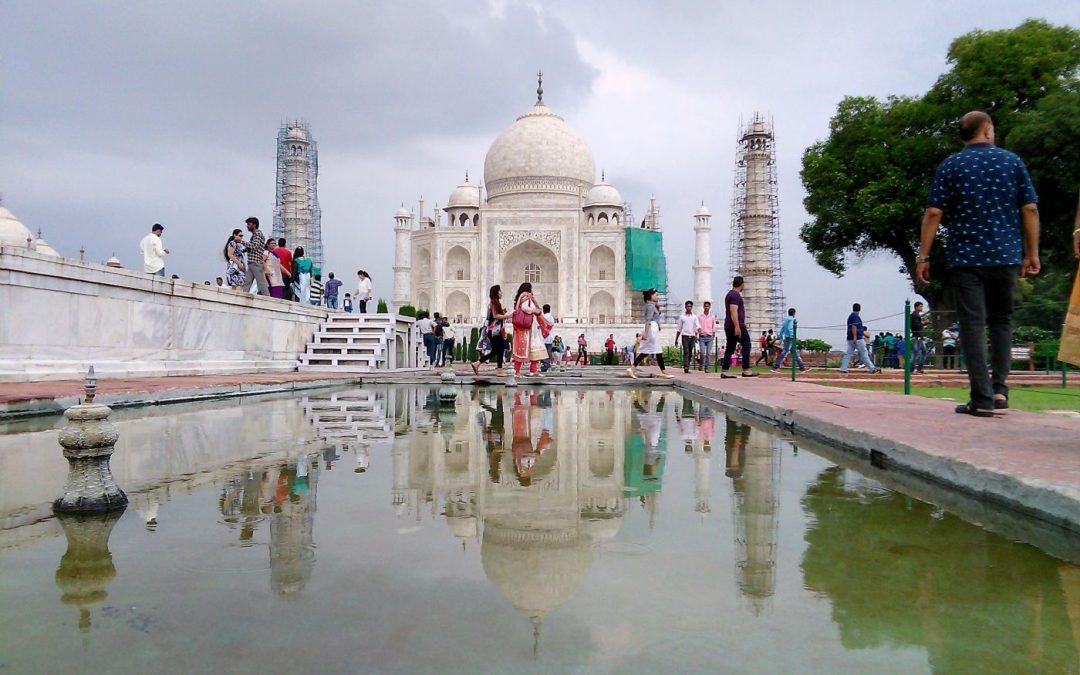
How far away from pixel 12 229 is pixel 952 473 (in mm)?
15892

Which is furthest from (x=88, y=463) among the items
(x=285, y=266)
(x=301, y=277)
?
(x=301, y=277)

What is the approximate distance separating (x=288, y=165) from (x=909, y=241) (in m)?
37.3

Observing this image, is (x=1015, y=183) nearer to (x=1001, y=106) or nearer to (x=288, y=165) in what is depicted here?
(x=1001, y=106)

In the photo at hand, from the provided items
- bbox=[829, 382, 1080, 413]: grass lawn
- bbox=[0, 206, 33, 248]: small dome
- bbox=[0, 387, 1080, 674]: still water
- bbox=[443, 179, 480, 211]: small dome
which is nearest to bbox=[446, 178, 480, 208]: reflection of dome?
bbox=[443, 179, 480, 211]: small dome

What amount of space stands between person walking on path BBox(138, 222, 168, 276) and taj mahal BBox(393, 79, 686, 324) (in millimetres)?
26356

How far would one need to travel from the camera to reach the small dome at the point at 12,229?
1268cm

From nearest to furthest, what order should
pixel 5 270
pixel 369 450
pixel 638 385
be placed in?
pixel 369 450, pixel 5 270, pixel 638 385

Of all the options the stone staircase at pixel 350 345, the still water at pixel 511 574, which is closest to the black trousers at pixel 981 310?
the still water at pixel 511 574

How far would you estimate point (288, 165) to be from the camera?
44281 mm

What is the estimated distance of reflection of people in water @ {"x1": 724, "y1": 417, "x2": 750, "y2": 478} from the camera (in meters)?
2.77

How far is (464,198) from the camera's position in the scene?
41031 mm

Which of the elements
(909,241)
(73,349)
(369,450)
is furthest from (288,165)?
(369,450)

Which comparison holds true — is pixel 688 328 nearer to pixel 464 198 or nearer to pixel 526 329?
pixel 526 329

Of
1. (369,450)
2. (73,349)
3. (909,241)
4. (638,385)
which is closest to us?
(369,450)
